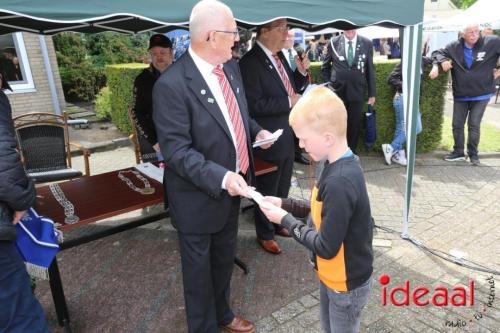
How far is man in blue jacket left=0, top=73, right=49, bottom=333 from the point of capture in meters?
1.89

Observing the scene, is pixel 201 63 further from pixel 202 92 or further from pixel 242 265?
pixel 242 265

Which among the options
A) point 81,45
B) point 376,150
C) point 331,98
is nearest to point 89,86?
point 81,45

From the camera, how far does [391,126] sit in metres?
6.41

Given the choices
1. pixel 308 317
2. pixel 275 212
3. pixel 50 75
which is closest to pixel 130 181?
pixel 308 317

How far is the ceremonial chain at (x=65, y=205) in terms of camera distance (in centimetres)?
260

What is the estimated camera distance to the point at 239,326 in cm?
265

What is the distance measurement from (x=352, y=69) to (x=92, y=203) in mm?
4120

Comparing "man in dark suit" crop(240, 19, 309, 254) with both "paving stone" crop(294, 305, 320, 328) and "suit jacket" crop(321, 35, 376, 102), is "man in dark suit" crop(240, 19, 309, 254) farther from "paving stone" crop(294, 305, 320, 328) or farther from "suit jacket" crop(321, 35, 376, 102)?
"suit jacket" crop(321, 35, 376, 102)

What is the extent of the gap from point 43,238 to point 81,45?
10.8m

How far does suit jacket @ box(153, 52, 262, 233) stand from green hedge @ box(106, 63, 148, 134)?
17.8ft

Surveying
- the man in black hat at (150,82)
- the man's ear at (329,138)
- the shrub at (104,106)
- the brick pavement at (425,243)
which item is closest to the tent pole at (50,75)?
the shrub at (104,106)

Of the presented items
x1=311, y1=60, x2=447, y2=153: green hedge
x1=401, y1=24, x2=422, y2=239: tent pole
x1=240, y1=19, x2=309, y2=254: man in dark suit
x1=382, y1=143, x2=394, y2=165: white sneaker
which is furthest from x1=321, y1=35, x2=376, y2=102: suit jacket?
x1=240, y1=19, x2=309, y2=254: man in dark suit

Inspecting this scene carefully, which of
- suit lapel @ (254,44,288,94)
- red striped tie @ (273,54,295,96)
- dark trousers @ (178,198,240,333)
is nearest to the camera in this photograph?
dark trousers @ (178,198,240,333)

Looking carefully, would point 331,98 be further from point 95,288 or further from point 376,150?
point 376,150
